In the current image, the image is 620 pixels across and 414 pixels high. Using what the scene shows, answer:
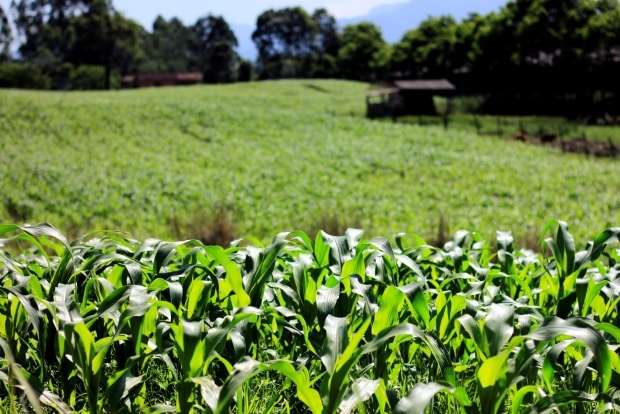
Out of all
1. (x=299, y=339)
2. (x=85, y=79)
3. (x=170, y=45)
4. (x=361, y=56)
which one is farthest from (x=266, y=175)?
(x=170, y=45)

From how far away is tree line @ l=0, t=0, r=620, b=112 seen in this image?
1580 inches

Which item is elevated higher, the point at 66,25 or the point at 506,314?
the point at 66,25

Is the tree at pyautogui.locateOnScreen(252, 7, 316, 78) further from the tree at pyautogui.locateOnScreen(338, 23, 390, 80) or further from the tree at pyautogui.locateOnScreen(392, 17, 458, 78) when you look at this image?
the tree at pyautogui.locateOnScreen(392, 17, 458, 78)

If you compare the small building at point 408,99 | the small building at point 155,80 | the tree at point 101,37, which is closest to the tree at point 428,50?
the small building at point 408,99

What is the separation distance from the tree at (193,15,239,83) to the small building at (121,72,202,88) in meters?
2.81

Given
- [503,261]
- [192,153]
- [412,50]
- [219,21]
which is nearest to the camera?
[503,261]

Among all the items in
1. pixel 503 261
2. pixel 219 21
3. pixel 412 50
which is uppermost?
pixel 219 21

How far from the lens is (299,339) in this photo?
8.72 feet

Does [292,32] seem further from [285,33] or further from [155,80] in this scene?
[155,80]

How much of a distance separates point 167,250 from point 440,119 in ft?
90.1

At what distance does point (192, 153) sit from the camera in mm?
16594

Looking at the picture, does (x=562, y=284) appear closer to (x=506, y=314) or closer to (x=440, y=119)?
(x=506, y=314)

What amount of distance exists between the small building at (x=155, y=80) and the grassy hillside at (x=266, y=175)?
53.1m

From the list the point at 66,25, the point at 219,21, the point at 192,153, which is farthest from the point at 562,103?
the point at 219,21
